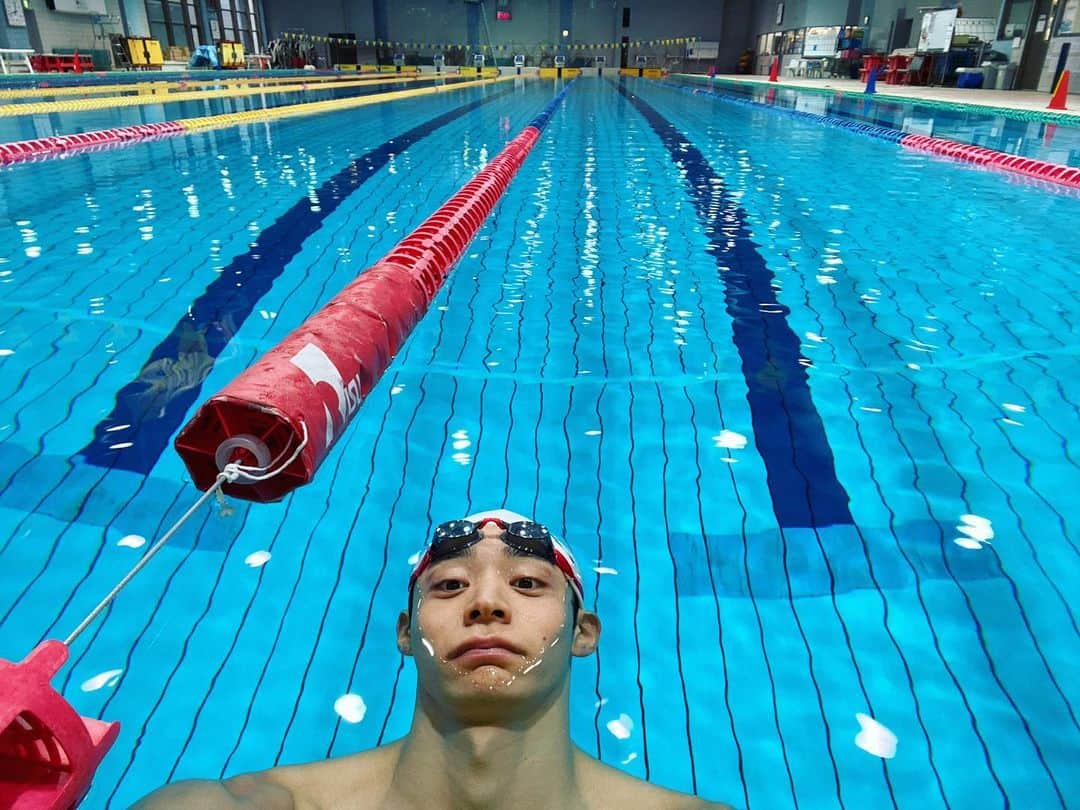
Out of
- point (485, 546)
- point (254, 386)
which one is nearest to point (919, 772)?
point (485, 546)

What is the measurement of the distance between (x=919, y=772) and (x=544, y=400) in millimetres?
1906

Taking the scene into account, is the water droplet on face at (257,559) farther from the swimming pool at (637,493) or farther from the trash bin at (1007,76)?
the trash bin at (1007,76)

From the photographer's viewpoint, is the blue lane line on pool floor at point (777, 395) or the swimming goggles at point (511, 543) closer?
the swimming goggles at point (511, 543)

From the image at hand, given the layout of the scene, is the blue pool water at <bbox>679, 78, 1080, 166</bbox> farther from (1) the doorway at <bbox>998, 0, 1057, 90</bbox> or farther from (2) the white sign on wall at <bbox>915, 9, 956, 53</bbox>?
(1) the doorway at <bbox>998, 0, 1057, 90</bbox>

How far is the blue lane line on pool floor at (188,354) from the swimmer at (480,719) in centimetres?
175

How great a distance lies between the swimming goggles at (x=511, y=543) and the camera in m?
1.31

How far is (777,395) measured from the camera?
10.6ft

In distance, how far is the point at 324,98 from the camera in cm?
1722

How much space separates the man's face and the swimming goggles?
1cm

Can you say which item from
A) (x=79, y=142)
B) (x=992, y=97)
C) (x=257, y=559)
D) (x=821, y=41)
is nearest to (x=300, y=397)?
(x=257, y=559)

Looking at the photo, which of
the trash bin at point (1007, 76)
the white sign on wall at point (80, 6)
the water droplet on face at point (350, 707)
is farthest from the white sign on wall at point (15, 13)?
the trash bin at point (1007, 76)

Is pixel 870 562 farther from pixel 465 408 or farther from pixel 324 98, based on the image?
pixel 324 98

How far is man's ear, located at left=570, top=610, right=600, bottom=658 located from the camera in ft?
4.38

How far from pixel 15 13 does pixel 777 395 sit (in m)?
23.0
